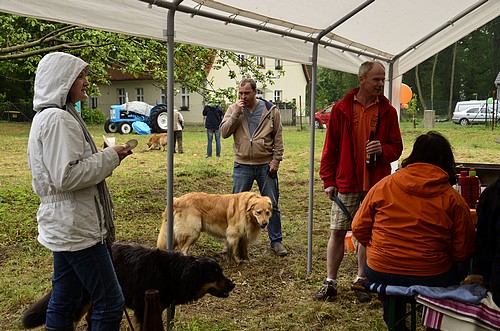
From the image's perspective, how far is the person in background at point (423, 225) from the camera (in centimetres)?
281

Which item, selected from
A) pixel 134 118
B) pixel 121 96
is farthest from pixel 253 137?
pixel 121 96

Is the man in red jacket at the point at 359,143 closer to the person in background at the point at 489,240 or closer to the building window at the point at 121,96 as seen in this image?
the person in background at the point at 489,240

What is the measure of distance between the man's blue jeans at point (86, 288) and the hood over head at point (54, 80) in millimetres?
730

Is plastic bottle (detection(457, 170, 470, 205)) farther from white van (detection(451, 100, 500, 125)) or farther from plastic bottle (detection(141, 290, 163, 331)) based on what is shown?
white van (detection(451, 100, 500, 125))

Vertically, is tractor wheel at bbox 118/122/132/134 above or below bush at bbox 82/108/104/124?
below

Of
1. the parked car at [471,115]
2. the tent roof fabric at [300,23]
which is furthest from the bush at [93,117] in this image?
the tent roof fabric at [300,23]

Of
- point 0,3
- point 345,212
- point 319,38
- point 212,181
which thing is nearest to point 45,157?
point 0,3

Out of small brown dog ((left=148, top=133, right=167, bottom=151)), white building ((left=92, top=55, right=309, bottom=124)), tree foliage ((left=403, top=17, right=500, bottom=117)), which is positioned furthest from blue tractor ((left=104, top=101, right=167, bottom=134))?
tree foliage ((left=403, top=17, right=500, bottom=117))

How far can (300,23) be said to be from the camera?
4.30 metres

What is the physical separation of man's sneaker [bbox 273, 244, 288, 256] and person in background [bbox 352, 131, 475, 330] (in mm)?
2660

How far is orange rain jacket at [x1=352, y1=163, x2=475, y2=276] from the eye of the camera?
2809 mm

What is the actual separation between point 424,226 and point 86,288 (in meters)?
Result: 1.87

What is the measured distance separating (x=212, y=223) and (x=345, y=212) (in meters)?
1.74

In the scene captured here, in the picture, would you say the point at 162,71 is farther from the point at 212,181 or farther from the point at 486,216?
the point at 486,216
